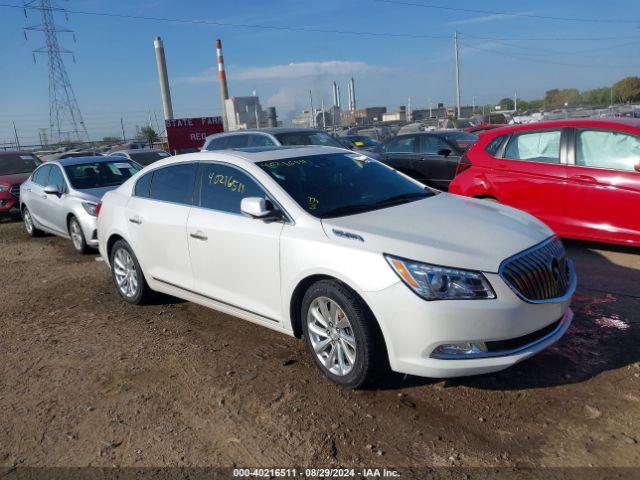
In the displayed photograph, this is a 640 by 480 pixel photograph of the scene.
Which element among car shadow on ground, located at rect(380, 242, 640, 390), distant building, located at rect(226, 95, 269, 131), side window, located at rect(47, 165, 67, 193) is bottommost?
car shadow on ground, located at rect(380, 242, 640, 390)

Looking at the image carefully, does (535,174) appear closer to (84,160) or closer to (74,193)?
(74,193)

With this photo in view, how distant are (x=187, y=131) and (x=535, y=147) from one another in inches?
726

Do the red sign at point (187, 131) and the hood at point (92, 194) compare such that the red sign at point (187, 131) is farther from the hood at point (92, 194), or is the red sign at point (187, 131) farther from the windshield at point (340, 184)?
the windshield at point (340, 184)

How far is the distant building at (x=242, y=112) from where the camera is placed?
125 ft

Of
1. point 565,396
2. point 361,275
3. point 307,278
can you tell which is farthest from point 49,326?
point 565,396

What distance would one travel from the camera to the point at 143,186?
551 cm

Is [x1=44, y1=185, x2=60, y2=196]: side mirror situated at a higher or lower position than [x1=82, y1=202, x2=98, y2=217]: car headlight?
higher

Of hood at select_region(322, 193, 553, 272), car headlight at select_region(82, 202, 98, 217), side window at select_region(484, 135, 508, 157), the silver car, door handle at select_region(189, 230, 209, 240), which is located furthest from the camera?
the silver car

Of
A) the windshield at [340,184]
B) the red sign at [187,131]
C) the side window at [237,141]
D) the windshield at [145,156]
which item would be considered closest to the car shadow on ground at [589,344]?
the windshield at [340,184]

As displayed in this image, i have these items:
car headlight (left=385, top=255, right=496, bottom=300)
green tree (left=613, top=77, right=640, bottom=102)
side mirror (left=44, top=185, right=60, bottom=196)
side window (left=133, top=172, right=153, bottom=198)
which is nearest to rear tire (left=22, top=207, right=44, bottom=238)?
side mirror (left=44, top=185, right=60, bottom=196)

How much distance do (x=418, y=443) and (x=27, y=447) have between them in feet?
7.50

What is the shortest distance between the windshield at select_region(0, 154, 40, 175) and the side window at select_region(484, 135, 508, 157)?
36.9 feet

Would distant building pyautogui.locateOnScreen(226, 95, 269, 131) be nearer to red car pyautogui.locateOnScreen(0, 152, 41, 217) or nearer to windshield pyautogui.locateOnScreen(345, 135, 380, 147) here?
windshield pyautogui.locateOnScreen(345, 135, 380, 147)

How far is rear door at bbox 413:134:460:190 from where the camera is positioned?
414 inches
